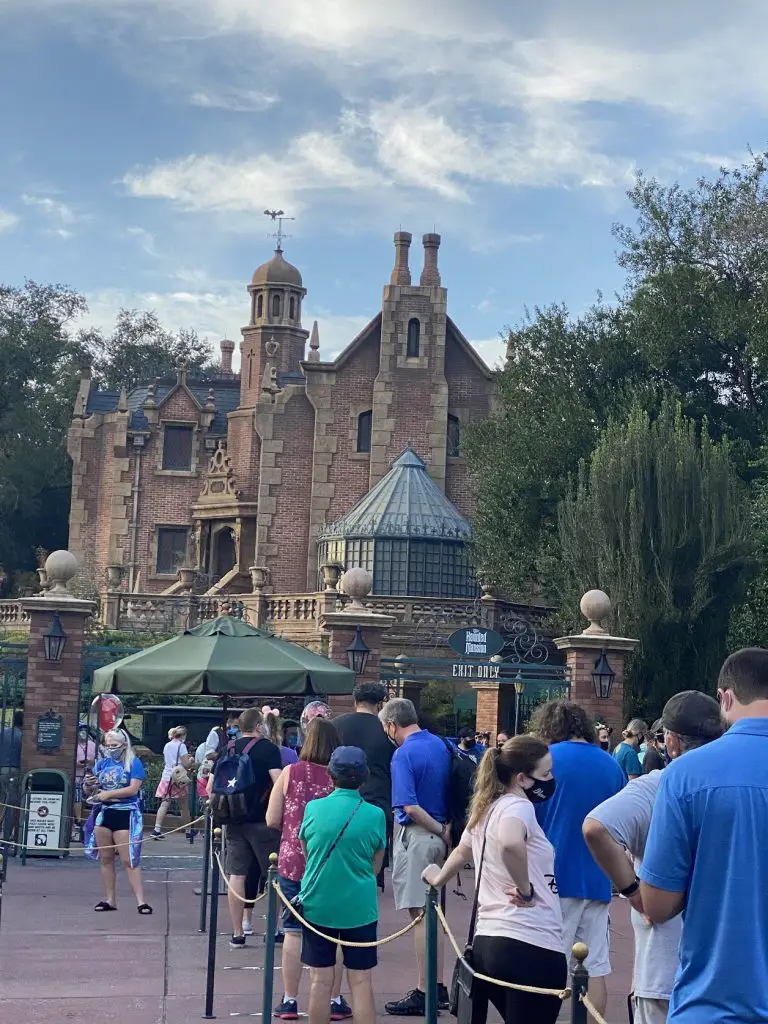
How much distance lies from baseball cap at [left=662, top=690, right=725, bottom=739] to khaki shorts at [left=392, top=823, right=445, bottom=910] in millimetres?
3671

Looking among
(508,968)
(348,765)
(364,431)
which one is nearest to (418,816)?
(348,765)

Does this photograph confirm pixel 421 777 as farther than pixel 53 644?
No

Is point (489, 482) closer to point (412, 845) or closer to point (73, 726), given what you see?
point (73, 726)

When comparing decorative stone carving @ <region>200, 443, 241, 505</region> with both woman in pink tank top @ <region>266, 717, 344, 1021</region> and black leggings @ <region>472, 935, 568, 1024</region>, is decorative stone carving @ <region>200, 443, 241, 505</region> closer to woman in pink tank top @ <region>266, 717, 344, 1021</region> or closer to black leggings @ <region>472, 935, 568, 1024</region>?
woman in pink tank top @ <region>266, 717, 344, 1021</region>

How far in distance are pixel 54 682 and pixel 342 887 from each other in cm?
1028

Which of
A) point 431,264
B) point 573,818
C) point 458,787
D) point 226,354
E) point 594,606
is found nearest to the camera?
point 573,818

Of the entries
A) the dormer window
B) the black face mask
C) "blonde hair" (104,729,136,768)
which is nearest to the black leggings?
the black face mask

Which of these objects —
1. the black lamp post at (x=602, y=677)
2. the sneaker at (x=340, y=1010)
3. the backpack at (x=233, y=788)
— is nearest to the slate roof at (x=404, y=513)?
the black lamp post at (x=602, y=677)

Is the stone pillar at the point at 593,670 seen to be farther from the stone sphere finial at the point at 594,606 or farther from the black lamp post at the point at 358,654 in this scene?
the black lamp post at the point at 358,654

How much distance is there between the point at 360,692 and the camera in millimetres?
10172

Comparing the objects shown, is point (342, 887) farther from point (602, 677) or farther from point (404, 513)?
point (404, 513)

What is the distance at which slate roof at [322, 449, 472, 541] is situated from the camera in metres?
37.6

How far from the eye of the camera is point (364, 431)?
44438 millimetres

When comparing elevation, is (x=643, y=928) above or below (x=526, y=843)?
below
